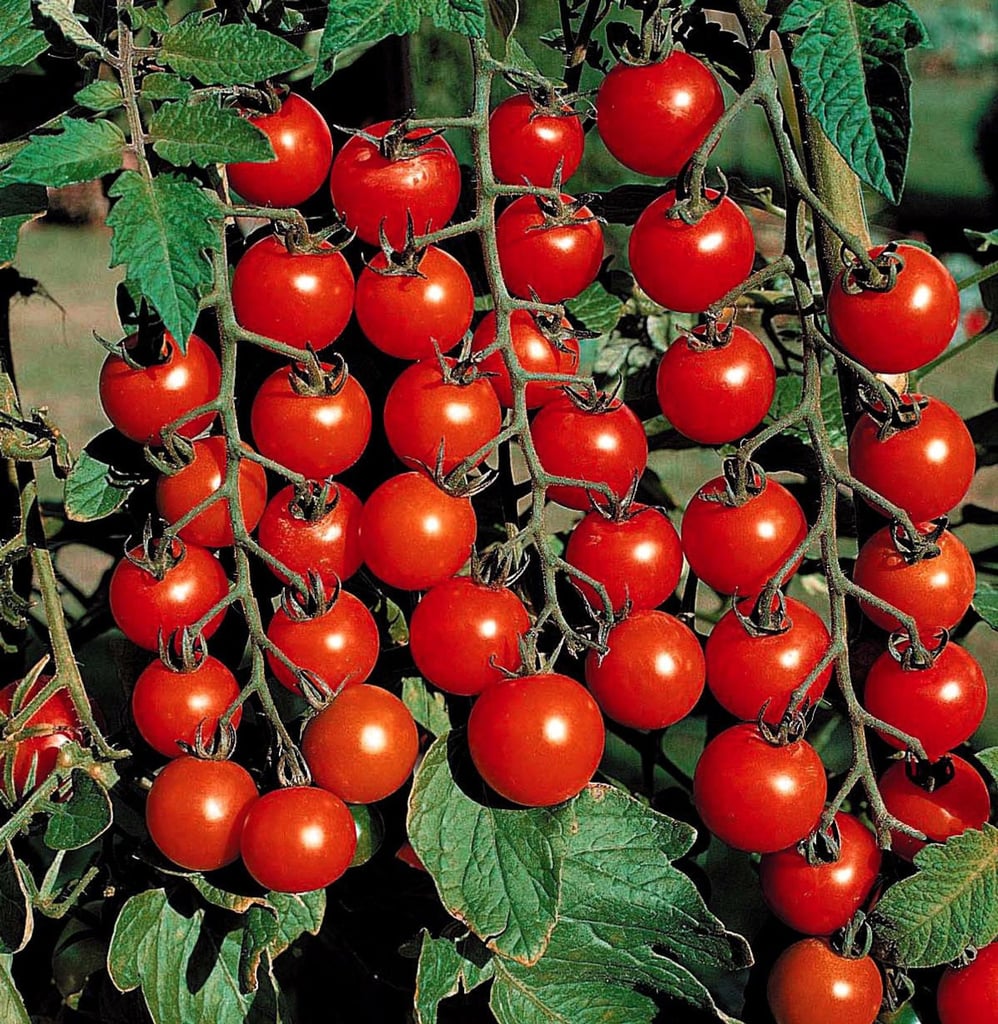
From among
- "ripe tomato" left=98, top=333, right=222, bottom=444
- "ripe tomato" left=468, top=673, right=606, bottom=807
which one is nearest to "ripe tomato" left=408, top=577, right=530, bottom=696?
"ripe tomato" left=468, top=673, right=606, bottom=807

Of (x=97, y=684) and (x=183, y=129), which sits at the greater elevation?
(x=183, y=129)

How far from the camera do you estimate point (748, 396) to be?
0.50 meters

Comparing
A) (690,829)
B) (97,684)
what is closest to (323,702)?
(690,829)

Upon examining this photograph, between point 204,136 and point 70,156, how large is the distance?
4 centimetres

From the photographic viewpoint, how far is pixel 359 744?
0.47m

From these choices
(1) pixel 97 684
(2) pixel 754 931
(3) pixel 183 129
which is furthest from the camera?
(1) pixel 97 684

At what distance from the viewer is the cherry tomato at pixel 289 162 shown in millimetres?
497

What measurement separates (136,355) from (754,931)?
472 millimetres

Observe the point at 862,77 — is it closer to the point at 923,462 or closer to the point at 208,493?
the point at 923,462

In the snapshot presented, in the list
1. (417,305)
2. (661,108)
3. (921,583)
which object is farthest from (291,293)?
(921,583)

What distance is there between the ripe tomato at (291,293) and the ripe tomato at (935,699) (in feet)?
0.81

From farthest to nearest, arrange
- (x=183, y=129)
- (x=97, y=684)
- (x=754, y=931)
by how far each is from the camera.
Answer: (x=97, y=684) → (x=754, y=931) → (x=183, y=129)

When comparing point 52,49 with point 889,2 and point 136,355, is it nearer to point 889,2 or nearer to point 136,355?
point 136,355

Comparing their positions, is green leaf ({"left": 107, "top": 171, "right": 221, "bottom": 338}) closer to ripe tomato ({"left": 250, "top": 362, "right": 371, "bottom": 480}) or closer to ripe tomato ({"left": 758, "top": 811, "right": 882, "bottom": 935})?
ripe tomato ({"left": 250, "top": 362, "right": 371, "bottom": 480})
